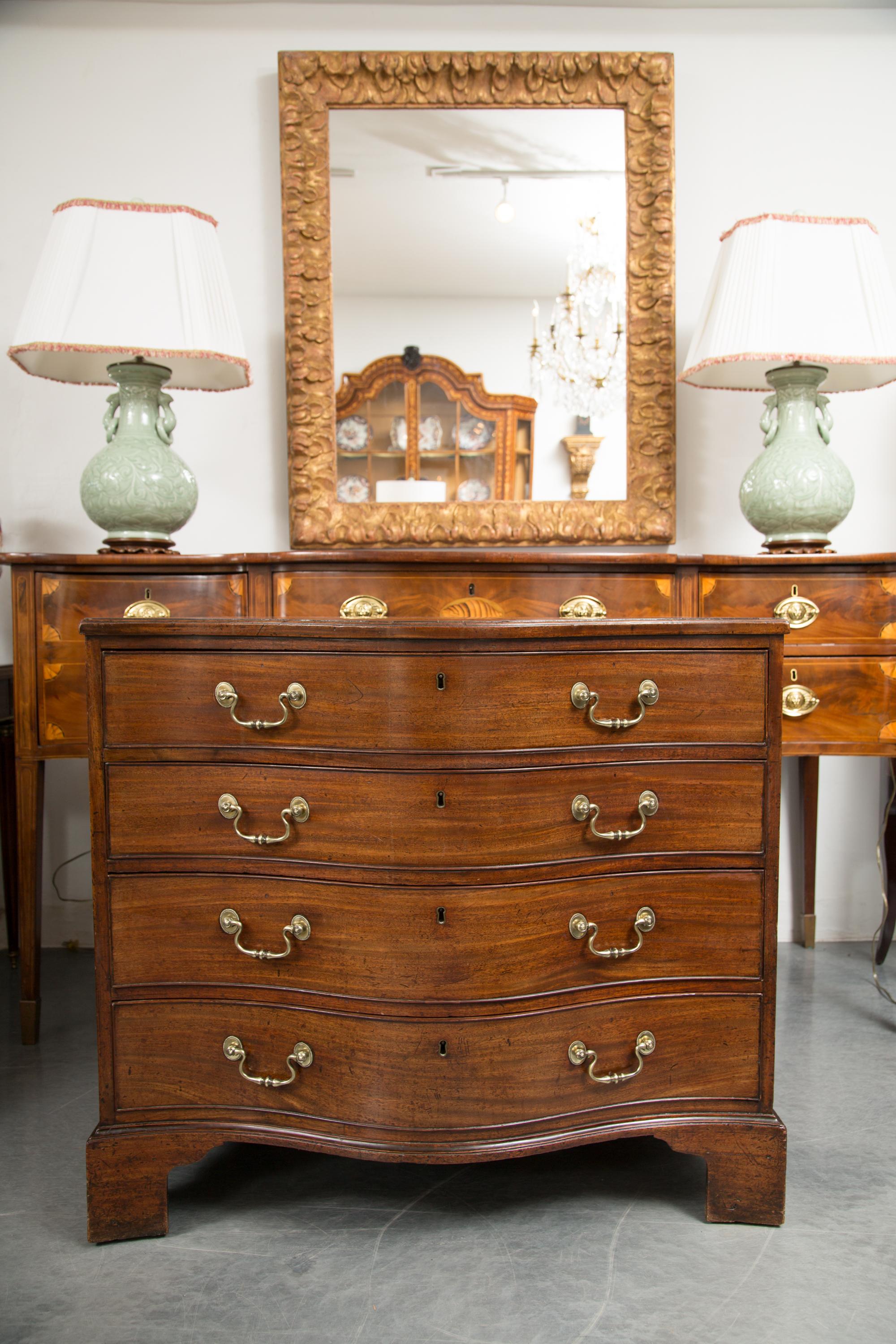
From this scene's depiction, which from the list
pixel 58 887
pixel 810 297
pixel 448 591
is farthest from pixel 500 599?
pixel 58 887

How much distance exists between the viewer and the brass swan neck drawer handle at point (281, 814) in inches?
49.2

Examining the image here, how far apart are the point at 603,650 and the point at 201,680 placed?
22.8 inches

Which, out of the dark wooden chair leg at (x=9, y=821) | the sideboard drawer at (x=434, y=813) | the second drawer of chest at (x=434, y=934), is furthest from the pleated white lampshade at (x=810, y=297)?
the dark wooden chair leg at (x=9, y=821)

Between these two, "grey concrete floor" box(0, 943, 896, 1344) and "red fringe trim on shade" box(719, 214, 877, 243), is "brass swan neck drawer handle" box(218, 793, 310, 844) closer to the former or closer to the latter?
"grey concrete floor" box(0, 943, 896, 1344)

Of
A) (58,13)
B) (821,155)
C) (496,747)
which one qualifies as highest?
(58,13)

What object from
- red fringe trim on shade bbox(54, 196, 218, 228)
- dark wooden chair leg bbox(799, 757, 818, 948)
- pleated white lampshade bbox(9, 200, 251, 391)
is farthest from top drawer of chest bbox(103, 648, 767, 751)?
dark wooden chair leg bbox(799, 757, 818, 948)

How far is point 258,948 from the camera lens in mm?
1278

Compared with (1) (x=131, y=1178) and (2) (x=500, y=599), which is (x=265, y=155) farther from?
(1) (x=131, y=1178)

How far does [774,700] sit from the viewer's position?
4.26ft

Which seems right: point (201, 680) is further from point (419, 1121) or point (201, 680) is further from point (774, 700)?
point (774, 700)

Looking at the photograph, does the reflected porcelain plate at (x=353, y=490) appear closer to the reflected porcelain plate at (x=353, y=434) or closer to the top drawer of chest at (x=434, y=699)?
the reflected porcelain plate at (x=353, y=434)

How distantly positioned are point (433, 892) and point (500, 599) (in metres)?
0.78

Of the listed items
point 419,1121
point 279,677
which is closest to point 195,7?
point 279,677

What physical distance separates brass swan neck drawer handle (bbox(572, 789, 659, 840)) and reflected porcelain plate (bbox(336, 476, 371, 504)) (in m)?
1.33
